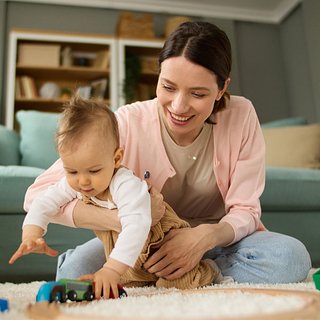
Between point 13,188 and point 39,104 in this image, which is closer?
point 13,188

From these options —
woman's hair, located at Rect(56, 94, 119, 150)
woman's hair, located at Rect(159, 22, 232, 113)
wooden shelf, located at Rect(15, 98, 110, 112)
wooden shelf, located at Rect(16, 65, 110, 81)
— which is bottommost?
woman's hair, located at Rect(56, 94, 119, 150)

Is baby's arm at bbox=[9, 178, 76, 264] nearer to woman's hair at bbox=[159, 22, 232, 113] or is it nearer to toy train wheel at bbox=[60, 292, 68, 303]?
toy train wheel at bbox=[60, 292, 68, 303]

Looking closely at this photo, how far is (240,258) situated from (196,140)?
1.15 ft

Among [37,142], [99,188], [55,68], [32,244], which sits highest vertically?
[55,68]

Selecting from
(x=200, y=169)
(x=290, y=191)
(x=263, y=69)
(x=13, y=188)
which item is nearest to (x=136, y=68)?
(x=263, y=69)

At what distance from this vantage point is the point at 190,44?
1.00 meters

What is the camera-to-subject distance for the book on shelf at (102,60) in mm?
3391

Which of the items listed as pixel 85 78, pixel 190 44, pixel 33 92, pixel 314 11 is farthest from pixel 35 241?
pixel 314 11

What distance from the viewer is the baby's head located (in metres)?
0.80

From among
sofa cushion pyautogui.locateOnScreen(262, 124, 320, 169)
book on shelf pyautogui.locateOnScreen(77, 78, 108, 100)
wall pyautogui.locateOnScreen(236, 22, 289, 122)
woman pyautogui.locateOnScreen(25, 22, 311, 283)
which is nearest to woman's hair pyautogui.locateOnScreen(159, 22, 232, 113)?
woman pyautogui.locateOnScreen(25, 22, 311, 283)

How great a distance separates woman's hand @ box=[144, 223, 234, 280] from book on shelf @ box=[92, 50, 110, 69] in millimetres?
2639

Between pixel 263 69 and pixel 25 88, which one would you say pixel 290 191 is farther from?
pixel 263 69

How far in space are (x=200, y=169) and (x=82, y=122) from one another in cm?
46

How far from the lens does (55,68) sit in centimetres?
328
